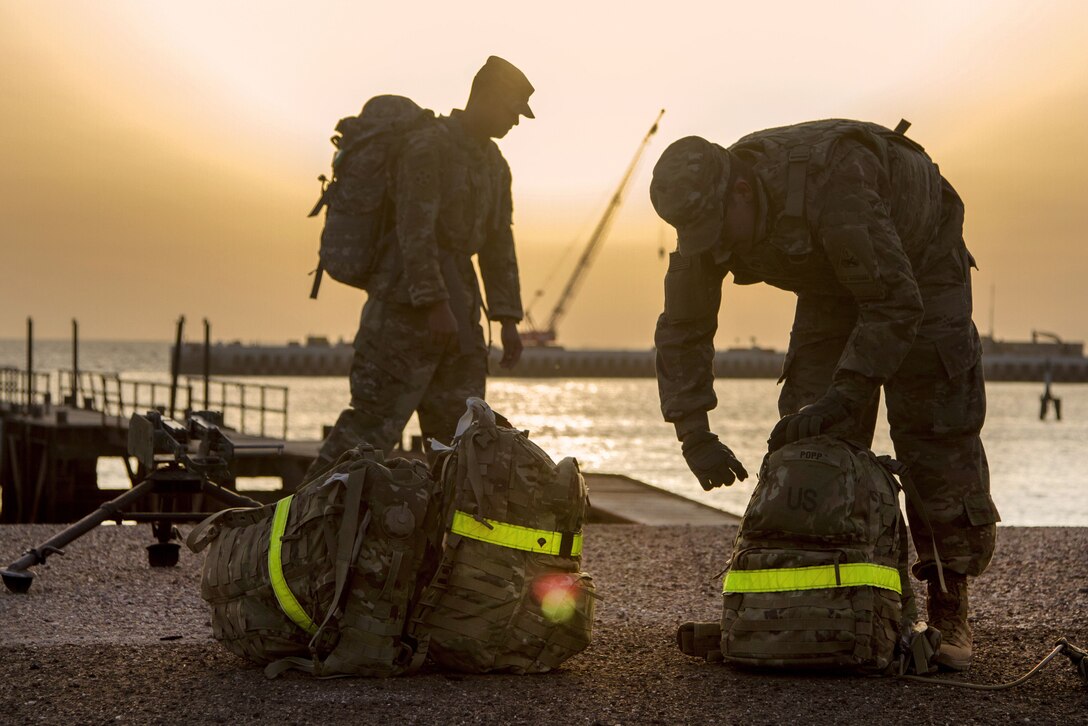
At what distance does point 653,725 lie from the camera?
411 cm

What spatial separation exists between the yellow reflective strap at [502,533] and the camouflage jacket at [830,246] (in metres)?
0.76

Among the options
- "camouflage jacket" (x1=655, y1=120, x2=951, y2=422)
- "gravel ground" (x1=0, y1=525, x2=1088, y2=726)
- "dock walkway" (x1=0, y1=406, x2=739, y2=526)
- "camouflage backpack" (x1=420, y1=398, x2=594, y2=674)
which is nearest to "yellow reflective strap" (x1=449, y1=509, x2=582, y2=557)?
"camouflage backpack" (x1=420, y1=398, x2=594, y2=674)

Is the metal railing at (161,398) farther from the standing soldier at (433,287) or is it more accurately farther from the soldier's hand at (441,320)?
the soldier's hand at (441,320)

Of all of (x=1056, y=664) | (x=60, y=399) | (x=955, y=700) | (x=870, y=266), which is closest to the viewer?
(x=955, y=700)

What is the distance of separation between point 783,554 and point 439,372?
8.81 feet

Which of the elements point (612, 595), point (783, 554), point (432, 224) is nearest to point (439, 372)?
point (432, 224)

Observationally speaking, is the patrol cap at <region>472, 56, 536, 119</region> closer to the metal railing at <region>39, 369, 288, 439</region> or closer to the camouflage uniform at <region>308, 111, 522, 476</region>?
the camouflage uniform at <region>308, 111, 522, 476</region>

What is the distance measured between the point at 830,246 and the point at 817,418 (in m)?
0.57

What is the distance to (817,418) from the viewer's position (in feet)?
15.7

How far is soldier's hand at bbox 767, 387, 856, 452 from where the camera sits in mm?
4777

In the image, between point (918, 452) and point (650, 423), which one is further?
point (650, 423)

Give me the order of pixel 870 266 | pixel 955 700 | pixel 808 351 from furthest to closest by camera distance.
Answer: pixel 808 351 < pixel 870 266 < pixel 955 700

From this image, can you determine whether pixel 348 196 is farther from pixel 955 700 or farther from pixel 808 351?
pixel 955 700

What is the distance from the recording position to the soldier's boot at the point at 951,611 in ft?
16.6
